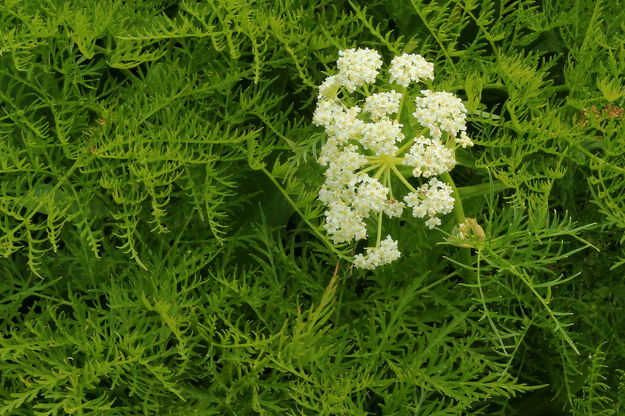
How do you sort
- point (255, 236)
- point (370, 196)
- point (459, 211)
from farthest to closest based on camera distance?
1. point (255, 236)
2. point (459, 211)
3. point (370, 196)

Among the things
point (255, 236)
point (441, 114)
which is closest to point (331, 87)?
point (441, 114)

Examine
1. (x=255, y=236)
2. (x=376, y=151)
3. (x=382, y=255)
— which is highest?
(x=376, y=151)

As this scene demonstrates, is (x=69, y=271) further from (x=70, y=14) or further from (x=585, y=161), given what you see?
(x=585, y=161)

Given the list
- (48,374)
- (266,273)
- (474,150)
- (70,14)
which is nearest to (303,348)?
(266,273)

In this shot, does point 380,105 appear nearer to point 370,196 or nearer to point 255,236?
point 370,196

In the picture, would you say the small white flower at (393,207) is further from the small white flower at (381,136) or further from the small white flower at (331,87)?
the small white flower at (331,87)

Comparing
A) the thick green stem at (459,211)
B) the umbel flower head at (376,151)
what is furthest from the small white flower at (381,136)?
the thick green stem at (459,211)

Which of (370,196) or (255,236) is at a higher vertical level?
(370,196)

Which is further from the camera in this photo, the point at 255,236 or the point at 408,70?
the point at 255,236
